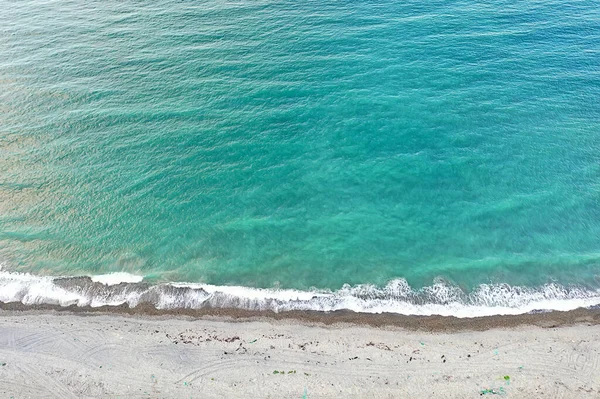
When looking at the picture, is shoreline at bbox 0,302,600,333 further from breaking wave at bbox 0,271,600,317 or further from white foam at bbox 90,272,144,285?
white foam at bbox 90,272,144,285

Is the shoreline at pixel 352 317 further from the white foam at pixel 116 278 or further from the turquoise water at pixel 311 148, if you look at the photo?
the turquoise water at pixel 311 148

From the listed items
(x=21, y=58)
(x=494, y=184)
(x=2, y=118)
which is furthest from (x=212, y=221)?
(x=21, y=58)

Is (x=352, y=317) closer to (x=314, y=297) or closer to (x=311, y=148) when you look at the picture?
(x=314, y=297)

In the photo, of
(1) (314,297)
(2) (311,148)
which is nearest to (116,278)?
(1) (314,297)

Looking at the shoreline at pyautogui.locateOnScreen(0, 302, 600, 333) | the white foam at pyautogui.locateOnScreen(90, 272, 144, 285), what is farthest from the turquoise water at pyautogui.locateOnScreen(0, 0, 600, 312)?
the shoreline at pyautogui.locateOnScreen(0, 302, 600, 333)

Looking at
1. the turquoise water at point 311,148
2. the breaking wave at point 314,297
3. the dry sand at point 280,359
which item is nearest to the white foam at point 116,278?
the breaking wave at point 314,297

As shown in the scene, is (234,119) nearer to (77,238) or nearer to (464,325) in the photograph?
(77,238)
